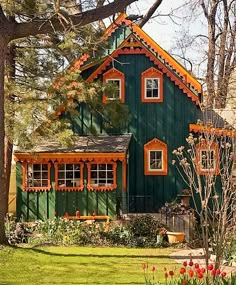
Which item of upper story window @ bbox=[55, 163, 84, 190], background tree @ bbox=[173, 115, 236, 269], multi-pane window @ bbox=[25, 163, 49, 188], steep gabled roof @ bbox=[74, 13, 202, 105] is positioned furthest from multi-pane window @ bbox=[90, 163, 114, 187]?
background tree @ bbox=[173, 115, 236, 269]

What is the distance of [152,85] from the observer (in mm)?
17766

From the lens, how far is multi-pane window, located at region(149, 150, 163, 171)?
17.9 metres

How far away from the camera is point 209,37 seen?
91.0 ft

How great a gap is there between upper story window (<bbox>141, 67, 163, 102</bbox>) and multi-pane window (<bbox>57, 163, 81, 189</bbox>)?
3.39 meters

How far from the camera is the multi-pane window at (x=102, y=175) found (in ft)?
52.8

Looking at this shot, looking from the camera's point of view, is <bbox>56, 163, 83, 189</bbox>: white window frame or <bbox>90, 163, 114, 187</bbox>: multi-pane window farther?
<bbox>56, 163, 83, 189</bbox>: white window frame

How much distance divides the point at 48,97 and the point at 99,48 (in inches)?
84.7

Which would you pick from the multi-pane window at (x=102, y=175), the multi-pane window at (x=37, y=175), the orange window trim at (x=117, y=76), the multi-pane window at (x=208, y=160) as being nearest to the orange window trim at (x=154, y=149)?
the orange window trim at (x=117, y=76)

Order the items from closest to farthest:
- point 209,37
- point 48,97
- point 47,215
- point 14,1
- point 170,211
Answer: point 14,1 → point 48,97 → point 170,211 → point 47,215 → point 209,37

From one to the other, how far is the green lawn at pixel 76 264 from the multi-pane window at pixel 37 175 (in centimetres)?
374

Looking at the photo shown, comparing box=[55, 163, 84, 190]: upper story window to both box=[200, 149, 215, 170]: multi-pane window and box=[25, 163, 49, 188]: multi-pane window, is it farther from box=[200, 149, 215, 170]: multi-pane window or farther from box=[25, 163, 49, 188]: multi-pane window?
box=[200, 149, 215, 170]: multi-pane window

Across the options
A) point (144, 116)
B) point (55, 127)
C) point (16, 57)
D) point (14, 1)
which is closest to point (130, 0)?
point (14, 1)

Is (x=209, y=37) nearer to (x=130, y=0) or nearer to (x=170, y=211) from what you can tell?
(x=170, y=211)

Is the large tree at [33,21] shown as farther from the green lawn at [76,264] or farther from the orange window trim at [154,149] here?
the orange window trim at [154,149]
